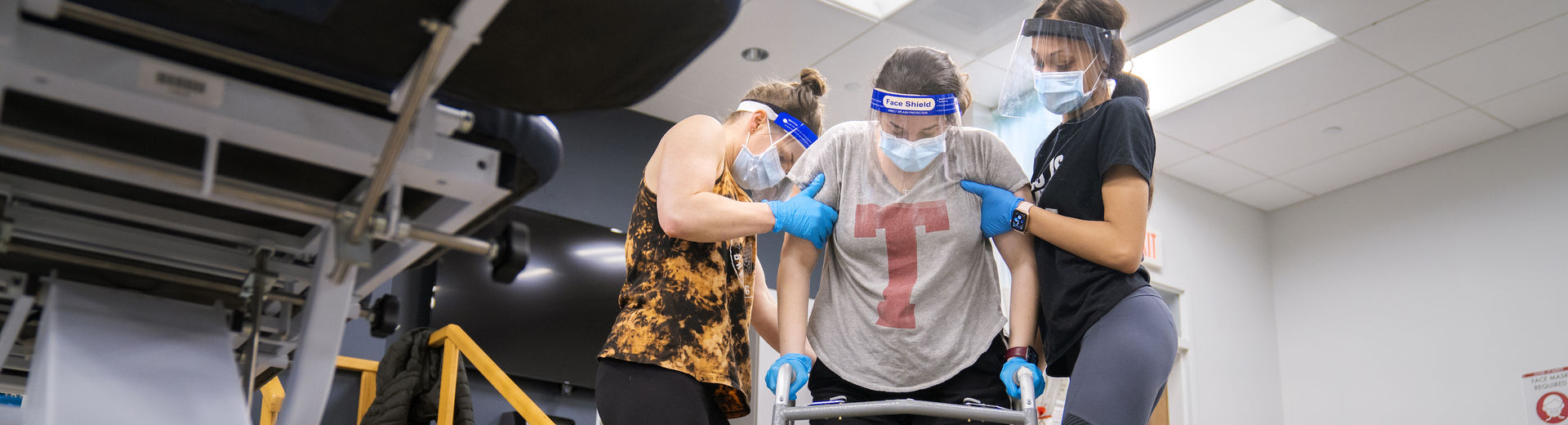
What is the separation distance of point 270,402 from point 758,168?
230cm

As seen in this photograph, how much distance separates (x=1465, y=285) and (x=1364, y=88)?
1.53m

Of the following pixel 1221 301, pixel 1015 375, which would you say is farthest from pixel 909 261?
pixel 1221 301

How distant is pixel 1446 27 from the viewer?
481 cm

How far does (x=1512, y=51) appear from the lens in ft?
16.6

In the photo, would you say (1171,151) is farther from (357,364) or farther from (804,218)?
(804,218)

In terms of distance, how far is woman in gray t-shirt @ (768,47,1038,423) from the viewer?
6.34 feet

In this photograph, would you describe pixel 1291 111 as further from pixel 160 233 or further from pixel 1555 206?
pixel 160 233

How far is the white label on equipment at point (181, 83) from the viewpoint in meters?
1.00

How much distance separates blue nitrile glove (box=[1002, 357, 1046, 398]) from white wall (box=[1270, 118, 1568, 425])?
5.17 meters

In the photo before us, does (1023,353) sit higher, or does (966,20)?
(966,20)

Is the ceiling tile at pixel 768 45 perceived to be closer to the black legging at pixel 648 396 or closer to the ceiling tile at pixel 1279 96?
the ceiling tile at pixel 1279 96

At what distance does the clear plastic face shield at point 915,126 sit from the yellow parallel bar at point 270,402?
2533mm

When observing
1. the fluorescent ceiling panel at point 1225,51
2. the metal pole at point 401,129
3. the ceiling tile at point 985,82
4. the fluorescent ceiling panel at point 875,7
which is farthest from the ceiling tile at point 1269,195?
the metal pole at point 401,129

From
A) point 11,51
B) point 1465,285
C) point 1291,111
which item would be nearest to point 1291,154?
point 1291,111
